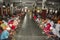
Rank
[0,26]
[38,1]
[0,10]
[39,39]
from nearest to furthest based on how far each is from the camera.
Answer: [0,26]
[39,39]
[0,10]
[38,1]

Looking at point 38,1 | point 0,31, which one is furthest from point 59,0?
point 38,1

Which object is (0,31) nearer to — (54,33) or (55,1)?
(54,33)

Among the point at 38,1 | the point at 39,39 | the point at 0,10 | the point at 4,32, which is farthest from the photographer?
the point at 38,1

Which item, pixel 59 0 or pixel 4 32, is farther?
pixel 59 0

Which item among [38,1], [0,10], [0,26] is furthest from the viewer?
[38,1]

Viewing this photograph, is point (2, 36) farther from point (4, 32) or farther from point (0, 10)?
point (0, 10)

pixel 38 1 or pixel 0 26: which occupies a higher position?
pixel 0 26

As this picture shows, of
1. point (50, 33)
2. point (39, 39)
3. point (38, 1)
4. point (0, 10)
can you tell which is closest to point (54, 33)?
point (50, 33)

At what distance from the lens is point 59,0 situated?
24.2 m

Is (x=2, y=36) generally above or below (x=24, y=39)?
above

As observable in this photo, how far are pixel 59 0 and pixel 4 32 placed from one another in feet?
47.5

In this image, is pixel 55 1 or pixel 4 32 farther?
pixel 55 1

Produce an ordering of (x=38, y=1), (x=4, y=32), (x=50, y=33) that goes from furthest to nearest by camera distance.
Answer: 1. (x=38, y=1)
2. (x=50, y=33)
3. (x=4, y=32)

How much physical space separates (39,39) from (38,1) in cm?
A: 2786
